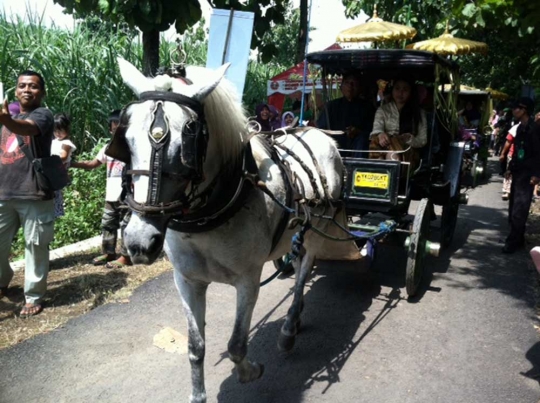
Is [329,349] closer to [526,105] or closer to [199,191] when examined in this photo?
[199,191]

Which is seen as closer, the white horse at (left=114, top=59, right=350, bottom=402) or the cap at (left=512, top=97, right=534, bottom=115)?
the white horse at (left=114, top=59, right=350, bottom=402)

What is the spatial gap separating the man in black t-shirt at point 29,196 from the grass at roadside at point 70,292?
157 millimetres

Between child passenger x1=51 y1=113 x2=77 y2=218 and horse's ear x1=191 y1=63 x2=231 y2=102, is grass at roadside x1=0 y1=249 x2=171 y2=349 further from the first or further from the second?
horse's ear x1=191 y1=63 x2=231 y2=102

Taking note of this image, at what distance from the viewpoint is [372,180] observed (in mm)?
4234

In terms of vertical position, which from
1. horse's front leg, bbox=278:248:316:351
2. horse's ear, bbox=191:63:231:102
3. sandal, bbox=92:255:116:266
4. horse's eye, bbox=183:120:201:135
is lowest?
sandal, bbox=92:255:116:266

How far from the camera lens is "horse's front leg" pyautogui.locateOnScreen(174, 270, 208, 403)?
8.98ft

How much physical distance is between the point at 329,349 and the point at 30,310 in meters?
2.46

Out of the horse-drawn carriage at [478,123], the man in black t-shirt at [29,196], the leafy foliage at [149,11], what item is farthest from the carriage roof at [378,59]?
the horse-drawn carriage at [478,123]

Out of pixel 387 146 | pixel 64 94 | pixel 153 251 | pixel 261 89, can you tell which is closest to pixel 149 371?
pixel 153 251

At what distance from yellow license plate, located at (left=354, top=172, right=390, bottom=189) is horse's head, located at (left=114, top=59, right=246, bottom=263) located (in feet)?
7.72

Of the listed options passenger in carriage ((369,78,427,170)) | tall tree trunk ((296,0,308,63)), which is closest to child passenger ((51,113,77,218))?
passenger in carriage ((369,78,427,170))

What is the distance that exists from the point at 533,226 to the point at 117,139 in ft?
Result: 23.7

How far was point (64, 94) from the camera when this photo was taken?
6809 mm

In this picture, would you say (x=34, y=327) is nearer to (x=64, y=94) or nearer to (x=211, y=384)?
(x=211, y=384)
